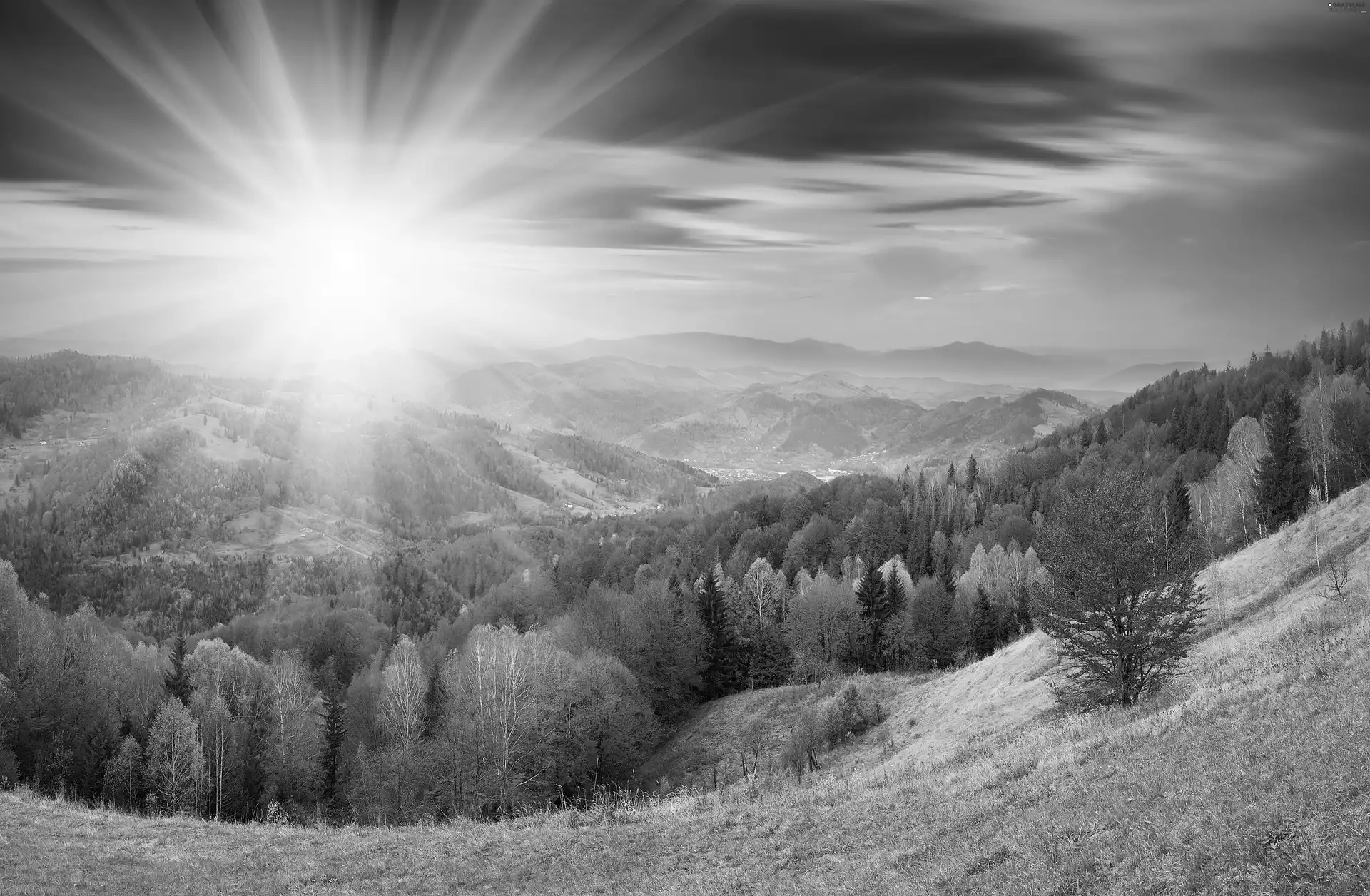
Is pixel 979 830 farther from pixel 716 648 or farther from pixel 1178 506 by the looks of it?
pixel 1178 506

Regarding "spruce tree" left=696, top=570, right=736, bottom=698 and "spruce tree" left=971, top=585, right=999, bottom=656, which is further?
"spruce tree" left=696, top=570, right=736, bottom=698

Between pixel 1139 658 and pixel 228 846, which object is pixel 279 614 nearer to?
pixel 228 846

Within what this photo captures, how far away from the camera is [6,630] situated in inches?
2144

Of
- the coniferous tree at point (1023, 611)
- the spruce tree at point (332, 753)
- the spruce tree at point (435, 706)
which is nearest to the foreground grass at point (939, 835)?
the spruce tree at point (332, 753)

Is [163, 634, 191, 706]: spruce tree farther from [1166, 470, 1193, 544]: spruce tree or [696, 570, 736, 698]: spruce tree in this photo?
[1166, 470, 1193, 544]: spruce tree

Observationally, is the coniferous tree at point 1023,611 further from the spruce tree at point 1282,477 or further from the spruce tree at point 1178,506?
the spruce tree at point 1282,477

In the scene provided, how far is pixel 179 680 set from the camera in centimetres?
6206

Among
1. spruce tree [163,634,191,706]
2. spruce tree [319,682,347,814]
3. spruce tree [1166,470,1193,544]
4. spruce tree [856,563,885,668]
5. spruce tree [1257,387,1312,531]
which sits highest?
spruce tree [1257,387,1312,531]

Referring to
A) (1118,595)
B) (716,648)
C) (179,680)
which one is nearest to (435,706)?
(179,680)

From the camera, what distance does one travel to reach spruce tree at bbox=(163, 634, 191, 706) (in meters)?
61.8

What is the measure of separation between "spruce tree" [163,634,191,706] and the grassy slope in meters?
36.9

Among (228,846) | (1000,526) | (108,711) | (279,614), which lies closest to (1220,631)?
(228,846)

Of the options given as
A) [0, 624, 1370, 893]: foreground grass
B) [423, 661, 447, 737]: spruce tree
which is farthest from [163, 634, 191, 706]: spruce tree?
[0, 624, 1370, 893]: foreground grass

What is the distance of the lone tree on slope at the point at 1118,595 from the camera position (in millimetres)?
28734
